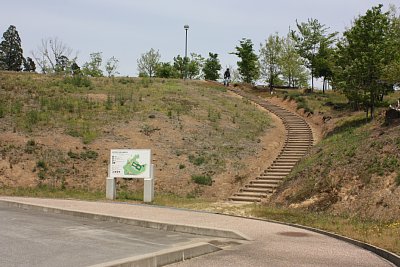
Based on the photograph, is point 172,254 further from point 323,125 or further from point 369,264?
point 323,125

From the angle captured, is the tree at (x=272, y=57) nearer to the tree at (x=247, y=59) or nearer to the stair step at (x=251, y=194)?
the tree at (x=247, y=59)

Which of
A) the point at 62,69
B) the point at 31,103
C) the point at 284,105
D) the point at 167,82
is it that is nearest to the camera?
the point at 31,103

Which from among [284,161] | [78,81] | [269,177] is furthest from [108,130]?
[78,81]

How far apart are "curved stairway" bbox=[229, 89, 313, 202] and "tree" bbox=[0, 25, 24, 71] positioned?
6212 centimetres

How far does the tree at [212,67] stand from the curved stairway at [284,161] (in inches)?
1272

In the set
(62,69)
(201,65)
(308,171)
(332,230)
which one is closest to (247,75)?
(201,65)

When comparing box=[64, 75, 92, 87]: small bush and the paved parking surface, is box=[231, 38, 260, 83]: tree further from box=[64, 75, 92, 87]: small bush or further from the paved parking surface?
the paved parking surface

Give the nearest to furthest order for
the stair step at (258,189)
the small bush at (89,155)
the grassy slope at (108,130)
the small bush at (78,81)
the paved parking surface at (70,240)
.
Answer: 1. the paved parking surface at (70,240)
2. the stair step at (258,189)
3. the grassy slope at (108,130)
4. the small bush at (89,155)
5. the small bush at (78,81)

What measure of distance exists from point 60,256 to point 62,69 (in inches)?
2307

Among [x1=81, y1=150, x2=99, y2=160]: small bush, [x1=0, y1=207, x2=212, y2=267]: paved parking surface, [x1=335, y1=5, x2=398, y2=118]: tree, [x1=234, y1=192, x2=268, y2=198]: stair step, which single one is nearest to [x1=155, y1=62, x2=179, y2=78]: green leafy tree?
[x1=335, y1=5, x2=398, y2=118]: tree

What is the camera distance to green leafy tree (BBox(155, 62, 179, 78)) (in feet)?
221

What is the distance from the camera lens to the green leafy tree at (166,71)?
67375 millimetres

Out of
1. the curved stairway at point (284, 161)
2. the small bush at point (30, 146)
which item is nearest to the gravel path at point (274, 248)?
the curved stairway at point (284, 161)

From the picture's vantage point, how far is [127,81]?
134 ft
